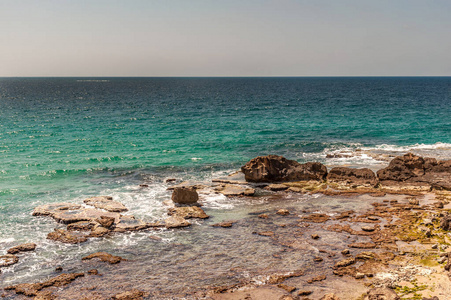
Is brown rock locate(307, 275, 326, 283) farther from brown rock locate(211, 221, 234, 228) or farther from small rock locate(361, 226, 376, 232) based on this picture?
brown rock locate(211, 221, 234, 228)

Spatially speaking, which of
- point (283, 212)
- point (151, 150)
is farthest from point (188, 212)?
point (151, 150)

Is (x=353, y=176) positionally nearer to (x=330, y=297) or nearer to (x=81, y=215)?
(x=330, y=297)

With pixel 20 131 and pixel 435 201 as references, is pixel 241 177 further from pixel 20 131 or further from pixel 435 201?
pixel 20 131

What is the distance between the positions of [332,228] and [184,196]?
11621 mm

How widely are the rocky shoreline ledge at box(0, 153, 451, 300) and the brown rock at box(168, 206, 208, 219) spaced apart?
7 centimetres

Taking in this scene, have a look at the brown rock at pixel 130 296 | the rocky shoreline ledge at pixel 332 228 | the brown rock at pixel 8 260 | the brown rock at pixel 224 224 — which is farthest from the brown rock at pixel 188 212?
the brown rock at pixel 8 260

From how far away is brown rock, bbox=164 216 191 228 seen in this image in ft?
82.2

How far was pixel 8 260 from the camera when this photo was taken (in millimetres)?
20125

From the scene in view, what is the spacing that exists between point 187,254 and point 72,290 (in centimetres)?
636

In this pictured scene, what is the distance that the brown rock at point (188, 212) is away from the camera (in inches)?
1053

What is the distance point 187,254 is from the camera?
2114 cm

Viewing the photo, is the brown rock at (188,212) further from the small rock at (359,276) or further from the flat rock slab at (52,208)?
the small rock at (359,276)

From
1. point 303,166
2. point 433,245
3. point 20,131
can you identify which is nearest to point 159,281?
point 433,245

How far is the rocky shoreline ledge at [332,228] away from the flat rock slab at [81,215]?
0.23 feet
